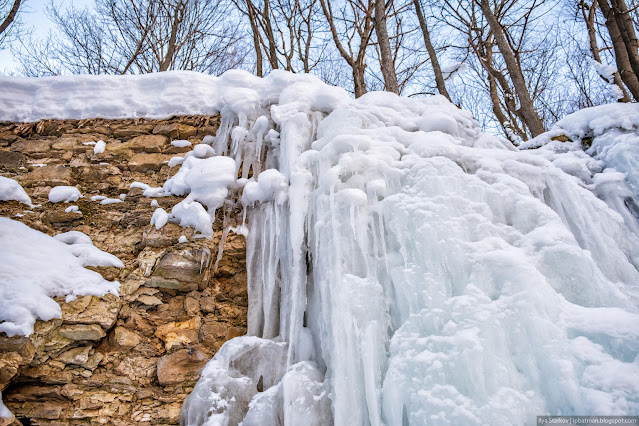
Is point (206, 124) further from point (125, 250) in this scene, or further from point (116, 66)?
point (116, 66)

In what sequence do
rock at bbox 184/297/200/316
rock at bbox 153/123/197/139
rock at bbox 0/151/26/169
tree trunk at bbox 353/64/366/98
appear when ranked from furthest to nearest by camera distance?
tree trunk at bbox 353/64/366/98, rock at bbox 153/123/197/139, rock at bbox 0/151/26/169, rock at bbox 184/297/200/316

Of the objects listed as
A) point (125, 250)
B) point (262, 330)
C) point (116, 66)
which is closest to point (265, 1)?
point (116, 66)

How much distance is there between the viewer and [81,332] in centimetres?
179

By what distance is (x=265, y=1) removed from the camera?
6141 mm

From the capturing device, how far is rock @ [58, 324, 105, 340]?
1.77 meters

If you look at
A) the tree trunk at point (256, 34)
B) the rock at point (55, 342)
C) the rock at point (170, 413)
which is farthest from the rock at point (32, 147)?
the tree trunk at point (256, 34)

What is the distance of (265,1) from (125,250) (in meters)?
5.75

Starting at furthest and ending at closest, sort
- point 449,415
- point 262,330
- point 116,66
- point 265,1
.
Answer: point 116,66 < point 265,1 < point 262,330 < point 449,415

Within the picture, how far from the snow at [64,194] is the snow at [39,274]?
413 millimetres

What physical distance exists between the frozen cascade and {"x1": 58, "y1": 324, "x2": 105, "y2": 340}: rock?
65cm

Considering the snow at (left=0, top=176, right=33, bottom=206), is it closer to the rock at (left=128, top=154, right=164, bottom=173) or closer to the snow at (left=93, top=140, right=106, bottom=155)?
the snow at (left=93, top=140, right=106, bottom=155)

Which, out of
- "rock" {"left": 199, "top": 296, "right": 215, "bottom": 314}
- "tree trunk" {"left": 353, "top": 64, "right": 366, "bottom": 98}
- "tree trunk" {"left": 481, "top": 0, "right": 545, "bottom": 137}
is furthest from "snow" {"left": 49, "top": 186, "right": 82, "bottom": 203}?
"tree trunk" {"left": 481, "top": 0, "right": 545, "bottom": 137}

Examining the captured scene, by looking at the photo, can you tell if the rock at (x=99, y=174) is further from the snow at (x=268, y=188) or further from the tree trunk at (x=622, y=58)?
the tree trunk at (x=622, y=58)

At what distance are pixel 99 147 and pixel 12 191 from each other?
0.70 metres
